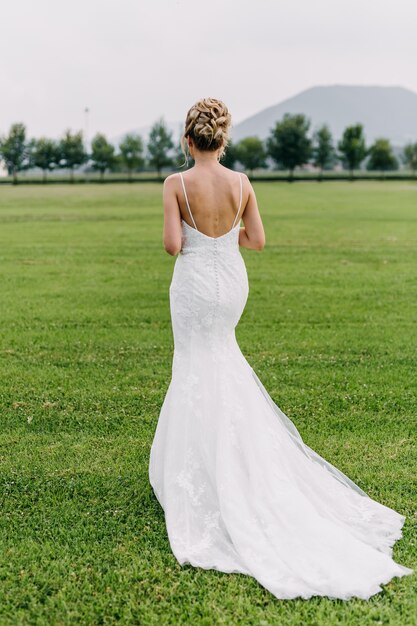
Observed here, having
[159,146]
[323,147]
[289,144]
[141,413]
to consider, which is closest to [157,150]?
[159,146]

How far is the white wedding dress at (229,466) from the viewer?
507 cm

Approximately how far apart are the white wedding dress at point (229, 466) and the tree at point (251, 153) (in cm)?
13062

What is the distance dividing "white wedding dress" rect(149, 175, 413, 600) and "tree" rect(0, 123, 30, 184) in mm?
127921

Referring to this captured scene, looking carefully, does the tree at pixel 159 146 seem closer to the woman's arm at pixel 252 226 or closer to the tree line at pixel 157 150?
the tree line at pixel 157 150

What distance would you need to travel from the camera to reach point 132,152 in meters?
128

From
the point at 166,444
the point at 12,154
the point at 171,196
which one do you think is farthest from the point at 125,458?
the point at 12,154

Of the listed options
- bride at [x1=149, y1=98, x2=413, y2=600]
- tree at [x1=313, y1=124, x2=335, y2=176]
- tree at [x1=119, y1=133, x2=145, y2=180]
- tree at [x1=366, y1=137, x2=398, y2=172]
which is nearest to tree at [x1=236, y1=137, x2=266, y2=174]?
tree at [x1=313, y1=124, x2=335, y2=176]

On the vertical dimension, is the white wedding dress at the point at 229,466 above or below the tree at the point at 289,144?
below

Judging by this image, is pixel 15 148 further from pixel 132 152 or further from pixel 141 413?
pixel 141 413

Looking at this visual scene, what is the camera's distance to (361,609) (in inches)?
174

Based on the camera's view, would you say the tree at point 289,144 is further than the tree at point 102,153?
No

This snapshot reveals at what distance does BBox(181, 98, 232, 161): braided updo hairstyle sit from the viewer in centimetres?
524

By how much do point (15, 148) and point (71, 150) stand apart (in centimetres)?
1023

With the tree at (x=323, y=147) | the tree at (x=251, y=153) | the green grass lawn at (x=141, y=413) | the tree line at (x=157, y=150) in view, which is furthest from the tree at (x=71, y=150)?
the green grass lawn at (x=141, y=413)
